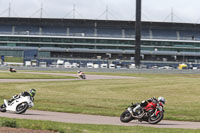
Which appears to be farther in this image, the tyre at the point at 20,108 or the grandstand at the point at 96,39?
the grandstand at the point at 96,39

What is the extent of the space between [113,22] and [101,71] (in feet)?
184

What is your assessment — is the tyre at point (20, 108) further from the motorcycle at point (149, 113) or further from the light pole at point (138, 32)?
the light pole at point (138, 32)

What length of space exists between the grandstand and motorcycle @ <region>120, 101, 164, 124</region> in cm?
11748

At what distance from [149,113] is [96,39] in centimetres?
12199

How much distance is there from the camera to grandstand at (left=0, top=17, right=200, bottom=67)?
136875 mm

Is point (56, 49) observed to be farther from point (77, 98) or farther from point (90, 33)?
point (77, 98)

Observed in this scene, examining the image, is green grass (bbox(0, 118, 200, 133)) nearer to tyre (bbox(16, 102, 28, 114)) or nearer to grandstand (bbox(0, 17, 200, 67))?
tyre (bbox(16, 102, 28, 114))

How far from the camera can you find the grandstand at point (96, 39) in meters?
137

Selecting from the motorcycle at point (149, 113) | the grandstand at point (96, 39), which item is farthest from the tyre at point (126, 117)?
the grandstand at point (96, 39)

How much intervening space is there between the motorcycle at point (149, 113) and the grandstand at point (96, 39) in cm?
11748

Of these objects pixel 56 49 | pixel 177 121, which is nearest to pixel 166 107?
pixel 177 121

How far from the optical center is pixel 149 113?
16000 millimetres

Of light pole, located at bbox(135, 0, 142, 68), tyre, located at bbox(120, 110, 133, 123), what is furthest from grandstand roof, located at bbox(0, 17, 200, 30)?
tyre, located at bbox(120, 110, 133, 123)

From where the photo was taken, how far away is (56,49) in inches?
5349
